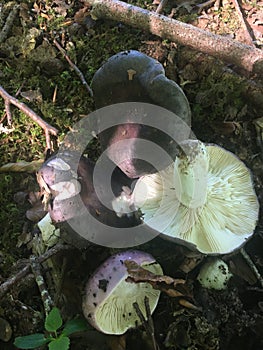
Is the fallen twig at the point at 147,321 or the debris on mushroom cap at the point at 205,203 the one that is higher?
the debris on mushroom cap at the point at 205,203

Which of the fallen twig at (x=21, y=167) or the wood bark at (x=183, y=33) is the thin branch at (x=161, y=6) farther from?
the fallen twig at (x=21, y=167)

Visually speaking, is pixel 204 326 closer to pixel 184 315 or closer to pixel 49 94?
pixel 184 315

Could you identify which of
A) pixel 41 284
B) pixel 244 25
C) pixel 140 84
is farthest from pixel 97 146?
pixel 244 25

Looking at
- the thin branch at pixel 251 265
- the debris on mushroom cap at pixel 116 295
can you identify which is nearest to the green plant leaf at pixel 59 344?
the debris on mushroom cap at pixel 116 295

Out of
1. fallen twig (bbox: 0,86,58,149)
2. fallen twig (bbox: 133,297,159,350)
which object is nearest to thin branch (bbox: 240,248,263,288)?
fallen twig (bbox: 133,297,159,350)

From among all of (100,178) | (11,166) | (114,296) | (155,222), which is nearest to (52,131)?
(11,166)

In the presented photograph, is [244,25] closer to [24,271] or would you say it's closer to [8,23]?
[8,23]
